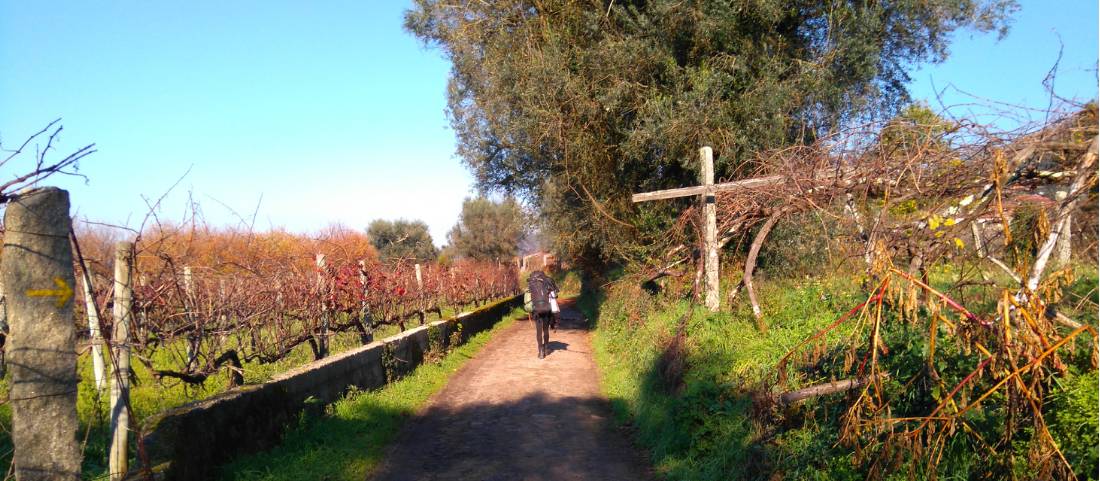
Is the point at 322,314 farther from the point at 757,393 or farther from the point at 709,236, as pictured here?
Result: the point at 757,393

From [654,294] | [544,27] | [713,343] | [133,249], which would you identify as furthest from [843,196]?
[544,27]

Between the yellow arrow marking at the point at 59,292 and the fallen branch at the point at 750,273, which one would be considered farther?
the fallen branch at the point at 750,273

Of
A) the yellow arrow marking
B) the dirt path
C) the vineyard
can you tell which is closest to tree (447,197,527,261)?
the vineyard

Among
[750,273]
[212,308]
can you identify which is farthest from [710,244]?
[212,308]

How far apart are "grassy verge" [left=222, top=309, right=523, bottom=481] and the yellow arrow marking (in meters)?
2.59

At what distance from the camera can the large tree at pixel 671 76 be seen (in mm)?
13047

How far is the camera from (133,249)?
15.7 feet

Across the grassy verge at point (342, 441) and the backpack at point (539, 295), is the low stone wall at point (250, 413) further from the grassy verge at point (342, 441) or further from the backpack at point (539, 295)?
the backpack at point (539, 295)

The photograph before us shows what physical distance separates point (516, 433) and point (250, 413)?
279 cm

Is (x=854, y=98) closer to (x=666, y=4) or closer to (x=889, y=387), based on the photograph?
(x=666, y=4)

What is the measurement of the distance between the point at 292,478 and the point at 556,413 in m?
3.67

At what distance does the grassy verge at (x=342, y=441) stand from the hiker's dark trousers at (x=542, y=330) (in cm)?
360

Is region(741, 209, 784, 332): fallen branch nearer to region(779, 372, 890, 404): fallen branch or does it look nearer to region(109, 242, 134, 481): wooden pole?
region(779, 372, 890, 404): fallen branch

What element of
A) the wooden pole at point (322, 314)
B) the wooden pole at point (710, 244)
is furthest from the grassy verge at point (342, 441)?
the wooden pole at point (710, 244)
